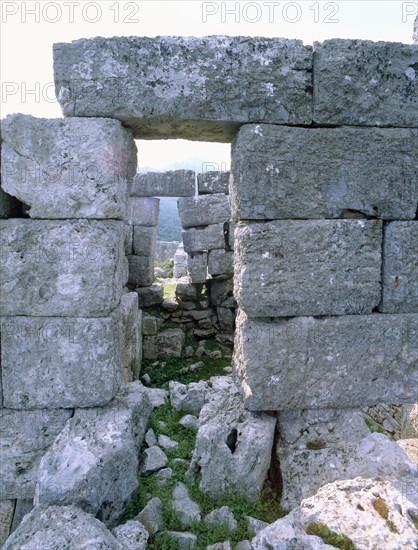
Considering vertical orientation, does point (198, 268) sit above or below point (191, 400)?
above

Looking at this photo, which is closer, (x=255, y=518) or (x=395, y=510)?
(x=395, y=510)

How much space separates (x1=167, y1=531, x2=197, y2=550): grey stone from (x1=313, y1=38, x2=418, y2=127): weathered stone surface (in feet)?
10.2

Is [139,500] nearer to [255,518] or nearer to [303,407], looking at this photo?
[255,518]

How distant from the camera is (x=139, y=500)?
9.77 ft

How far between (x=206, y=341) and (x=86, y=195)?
20.7 ft

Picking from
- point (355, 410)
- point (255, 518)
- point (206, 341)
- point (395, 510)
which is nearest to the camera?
point (395, 510)

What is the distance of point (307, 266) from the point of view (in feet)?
10.4

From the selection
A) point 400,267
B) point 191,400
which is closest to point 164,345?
point 191,400

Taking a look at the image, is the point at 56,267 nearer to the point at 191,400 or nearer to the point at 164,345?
the point at 191,400

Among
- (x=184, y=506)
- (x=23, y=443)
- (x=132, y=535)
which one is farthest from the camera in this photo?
(x=23, y=443)

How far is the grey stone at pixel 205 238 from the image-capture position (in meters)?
9.15

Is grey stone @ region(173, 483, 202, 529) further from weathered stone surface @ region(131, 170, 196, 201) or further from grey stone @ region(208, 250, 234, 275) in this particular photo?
weathered stone surface @ region(131, 170, 196, 201)

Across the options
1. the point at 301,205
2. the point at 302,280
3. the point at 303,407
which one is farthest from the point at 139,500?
the point at 301,205

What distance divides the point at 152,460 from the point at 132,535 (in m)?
0.72
